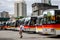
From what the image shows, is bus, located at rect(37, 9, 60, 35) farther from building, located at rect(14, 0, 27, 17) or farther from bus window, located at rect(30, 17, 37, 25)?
building, located at rect(14, 0, 27, 17)

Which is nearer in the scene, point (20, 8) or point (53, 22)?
point (53, 22)

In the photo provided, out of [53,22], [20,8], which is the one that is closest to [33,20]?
[53,22]

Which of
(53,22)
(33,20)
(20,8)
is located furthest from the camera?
(20,8)

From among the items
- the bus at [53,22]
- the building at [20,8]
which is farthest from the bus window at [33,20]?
the building at [20,8]

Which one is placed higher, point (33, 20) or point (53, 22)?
point (53, 22)

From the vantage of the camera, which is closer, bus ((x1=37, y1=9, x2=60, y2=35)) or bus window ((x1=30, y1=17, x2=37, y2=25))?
bus ((x1=37, y1=9, x2=60, y2=35))

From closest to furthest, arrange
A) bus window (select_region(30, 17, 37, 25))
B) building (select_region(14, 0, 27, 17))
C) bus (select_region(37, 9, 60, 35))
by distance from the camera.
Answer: bus (select_region(37, 9, 60, 35)) < bus window (select_region(30, 17, 37, 25)) < building (select_region(14, 0, 27, 17))

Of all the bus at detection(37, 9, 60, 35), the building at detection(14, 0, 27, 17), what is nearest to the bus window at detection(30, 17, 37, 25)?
the bus at detection(37, 9, 60, 35)

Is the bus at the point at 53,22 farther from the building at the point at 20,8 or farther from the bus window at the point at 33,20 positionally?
the building at the point at 20,8

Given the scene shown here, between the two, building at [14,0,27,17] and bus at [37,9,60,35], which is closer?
bus at [37,9,60,35]

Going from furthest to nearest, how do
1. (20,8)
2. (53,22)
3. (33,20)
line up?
(20,8) → (33,20) → (53,22)

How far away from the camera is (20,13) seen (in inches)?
6142

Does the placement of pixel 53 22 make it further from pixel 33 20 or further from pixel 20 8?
pixel 20 8

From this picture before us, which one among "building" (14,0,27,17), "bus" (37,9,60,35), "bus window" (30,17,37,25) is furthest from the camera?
"building" (14,0,27,17)
